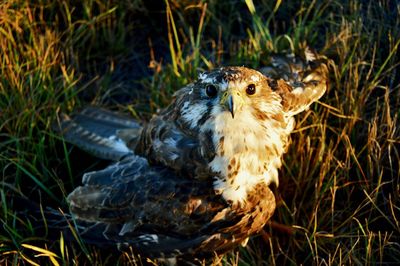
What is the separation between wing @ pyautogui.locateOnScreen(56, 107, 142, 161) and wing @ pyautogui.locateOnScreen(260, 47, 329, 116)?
88 centimetres

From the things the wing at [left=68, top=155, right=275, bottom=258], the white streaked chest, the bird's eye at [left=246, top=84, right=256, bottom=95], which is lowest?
the wing at [left=68, top=155, right=275, bottom=258]

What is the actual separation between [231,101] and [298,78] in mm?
973

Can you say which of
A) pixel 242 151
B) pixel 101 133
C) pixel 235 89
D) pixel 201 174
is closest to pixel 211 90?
pixel 235 89

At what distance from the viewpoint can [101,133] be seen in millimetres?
3777

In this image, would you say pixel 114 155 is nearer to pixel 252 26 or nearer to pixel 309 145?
pixel 309 145

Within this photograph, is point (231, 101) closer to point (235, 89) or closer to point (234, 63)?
point (235, 89)

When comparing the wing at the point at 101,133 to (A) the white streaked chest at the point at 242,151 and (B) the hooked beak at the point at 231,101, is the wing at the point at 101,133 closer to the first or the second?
(A) the white streaked chest at the point at 242,151

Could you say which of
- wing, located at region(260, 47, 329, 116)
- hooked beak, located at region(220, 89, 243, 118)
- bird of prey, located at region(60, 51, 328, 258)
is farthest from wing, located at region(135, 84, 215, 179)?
wing, located at region(260, 47, 329, 116)

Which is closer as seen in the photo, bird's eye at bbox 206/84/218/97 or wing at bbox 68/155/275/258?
bird's eye at bbox 206/84/218/97

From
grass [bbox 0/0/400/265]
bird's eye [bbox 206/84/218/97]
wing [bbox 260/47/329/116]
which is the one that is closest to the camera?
bird's eye [bbox 206/84/218/97]

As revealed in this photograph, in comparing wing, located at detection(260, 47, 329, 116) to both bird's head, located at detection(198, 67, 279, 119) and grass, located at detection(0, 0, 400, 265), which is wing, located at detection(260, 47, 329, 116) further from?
bird's head, located at detection(198, 67, 279, 119)

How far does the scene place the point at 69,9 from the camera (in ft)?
14.5

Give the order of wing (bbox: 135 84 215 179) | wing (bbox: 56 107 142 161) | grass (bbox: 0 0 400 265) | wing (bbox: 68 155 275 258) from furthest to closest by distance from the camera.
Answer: wing (bbox: 56 107 142 161) → grass (bbox: 0 0 400 265) → wing (bbox: 68 155 275 258) → wing (bbox: 135 84 215 179)

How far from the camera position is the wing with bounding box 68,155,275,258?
302cm
